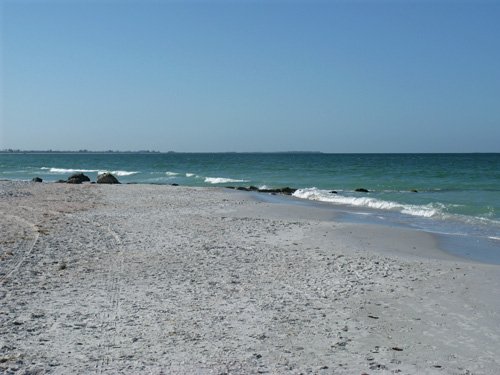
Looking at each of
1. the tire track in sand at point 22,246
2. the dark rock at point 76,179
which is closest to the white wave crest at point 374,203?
the tire track in sand at point 22,246

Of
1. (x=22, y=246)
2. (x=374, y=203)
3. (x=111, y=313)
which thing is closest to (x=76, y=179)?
(x=374, y=203)

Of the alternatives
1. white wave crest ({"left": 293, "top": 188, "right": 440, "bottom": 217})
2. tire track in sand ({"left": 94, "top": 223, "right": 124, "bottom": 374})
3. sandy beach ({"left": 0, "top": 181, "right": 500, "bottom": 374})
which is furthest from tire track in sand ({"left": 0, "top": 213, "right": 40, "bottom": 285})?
white wave crest ({"left": 293, "top": 188, "right": 440, "bottom": 217})

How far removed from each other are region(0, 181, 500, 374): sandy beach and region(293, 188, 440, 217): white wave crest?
740cm

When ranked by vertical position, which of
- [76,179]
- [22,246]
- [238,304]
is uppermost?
[76,179]

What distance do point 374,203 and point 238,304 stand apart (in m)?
18.0

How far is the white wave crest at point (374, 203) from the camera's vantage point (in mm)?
21555

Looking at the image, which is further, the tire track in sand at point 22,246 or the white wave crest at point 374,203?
the white wave crest at point 374,203

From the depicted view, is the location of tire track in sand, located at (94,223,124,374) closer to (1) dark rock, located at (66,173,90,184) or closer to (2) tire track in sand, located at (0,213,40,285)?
(2) tire track in sand, located at (0,213,40,285)

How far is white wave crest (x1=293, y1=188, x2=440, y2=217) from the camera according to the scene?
70.7 feet

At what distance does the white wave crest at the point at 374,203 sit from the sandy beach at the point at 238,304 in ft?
24.3

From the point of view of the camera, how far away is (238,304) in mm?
7645

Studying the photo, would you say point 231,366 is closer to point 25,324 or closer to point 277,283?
point 25,324

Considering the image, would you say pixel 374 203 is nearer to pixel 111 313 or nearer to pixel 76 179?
pixel 111 313

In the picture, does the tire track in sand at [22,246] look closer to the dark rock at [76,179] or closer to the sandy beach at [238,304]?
the sandy beach at [238,304]
